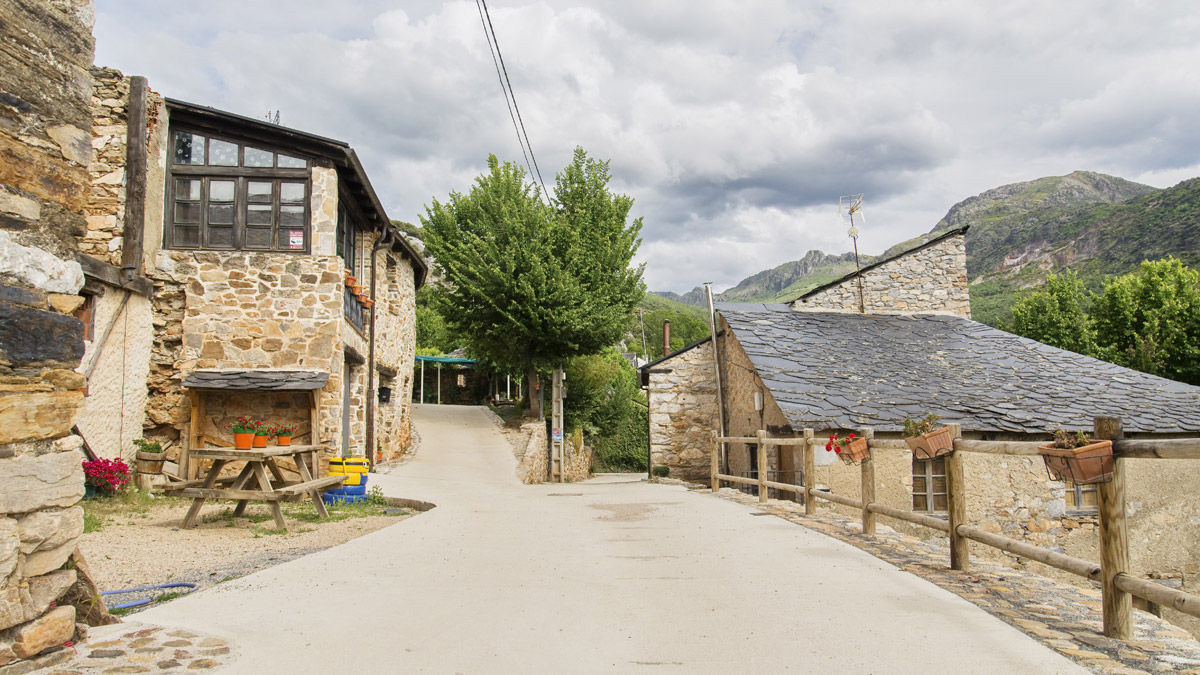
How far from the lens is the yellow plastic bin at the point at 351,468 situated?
34.1 ft

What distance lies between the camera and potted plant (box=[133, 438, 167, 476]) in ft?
34.6

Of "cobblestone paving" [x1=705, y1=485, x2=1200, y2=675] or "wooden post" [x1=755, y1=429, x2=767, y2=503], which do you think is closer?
"cobblestone paving" [x1=705, y1=485, x2=1200, y2=675]

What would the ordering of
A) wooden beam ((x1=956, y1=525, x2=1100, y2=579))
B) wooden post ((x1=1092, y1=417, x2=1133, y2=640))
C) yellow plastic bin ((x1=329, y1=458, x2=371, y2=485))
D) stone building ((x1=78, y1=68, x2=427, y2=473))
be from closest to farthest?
wooden post ((x1=1092, y1=417, x2=1133, y2=640)), wooden beam ((x1=956, y1=525, x2=1100, y2=579)), yellow plastic bin ((x1=329, y1=458, x2=371, y2=485)), stone building ((x1=78, y1=68, x2=427, y2=473))

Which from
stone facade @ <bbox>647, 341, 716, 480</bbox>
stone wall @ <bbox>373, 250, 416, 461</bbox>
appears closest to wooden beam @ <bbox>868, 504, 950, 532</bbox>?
stone facade @ <bbox>647, 341, 716, 480</bbox>

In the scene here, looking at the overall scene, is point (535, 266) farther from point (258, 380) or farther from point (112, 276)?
point (112, 276)

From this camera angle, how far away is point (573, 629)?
3834 millimetres

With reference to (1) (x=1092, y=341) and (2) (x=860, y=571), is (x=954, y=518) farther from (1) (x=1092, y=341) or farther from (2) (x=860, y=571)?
(1) (x=1092, y=341)

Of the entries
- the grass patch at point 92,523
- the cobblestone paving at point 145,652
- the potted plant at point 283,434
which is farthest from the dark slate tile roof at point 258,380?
the cobblestone paving at point 145,652

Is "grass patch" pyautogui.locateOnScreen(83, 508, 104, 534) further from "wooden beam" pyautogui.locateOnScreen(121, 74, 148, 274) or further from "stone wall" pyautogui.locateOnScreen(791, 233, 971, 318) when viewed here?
"stone wall" pyautogui.locateOnScreen(791, 233, 971, 318)

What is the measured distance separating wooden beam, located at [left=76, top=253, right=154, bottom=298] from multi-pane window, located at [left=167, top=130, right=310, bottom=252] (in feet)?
2.99

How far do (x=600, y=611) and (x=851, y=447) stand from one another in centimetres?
437

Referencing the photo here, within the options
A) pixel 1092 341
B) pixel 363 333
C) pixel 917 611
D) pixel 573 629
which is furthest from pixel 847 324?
pixel 1092 341

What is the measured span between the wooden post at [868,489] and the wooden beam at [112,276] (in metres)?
9.71

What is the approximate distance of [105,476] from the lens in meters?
9.48
